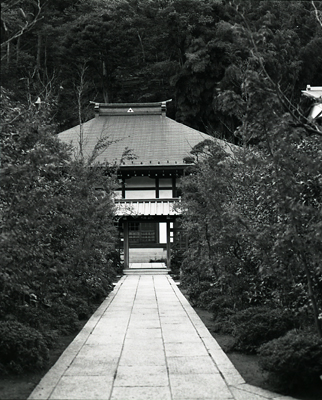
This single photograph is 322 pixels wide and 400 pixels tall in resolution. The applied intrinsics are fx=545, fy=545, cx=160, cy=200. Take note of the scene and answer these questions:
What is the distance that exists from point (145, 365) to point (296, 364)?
189cm

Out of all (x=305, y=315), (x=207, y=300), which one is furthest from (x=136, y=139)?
(x=305, y=315)

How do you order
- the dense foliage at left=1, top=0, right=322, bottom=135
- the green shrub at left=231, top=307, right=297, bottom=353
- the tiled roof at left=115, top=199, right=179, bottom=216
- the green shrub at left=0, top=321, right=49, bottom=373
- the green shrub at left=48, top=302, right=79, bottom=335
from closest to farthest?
the green shrub at left=0, top=321, right=49, bottom=373 < the green shrub at left=231, top=307, right=297, bottom=353 < the green shrub at left=48, top=302, right=79, bottom=335 < the tiled roof at left=115, top=199, right=179, bottom=216 < the dense foliage at left=1, top=0, right=322, bottom=135

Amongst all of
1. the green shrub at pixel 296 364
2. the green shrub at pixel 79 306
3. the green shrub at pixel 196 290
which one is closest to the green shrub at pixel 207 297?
the green shrub at pixel 196 290

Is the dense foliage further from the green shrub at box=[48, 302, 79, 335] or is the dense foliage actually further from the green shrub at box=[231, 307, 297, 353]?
the green shrub at box=[231, 307, 297, 353]

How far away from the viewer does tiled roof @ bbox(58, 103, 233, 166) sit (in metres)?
26.6

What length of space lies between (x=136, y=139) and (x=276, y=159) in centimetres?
2377

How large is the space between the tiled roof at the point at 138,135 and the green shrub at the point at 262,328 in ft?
59.0

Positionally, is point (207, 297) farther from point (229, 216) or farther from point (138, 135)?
point (138, 135)

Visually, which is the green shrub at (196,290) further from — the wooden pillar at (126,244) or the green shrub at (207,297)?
the wooden pillar at (126,244)

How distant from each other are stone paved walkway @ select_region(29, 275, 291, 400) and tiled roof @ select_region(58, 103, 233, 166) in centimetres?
1619

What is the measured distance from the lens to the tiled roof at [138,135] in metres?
26.6

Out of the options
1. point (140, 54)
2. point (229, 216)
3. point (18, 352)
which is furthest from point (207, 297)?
point (140, 54)

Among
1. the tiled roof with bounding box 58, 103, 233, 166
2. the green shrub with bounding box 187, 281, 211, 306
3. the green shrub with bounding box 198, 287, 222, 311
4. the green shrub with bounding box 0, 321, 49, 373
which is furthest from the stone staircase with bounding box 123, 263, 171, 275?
the green shrub with bounding box 0, 321, 49, 373

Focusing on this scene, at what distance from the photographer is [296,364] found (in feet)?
17.5
